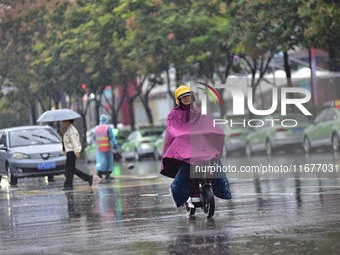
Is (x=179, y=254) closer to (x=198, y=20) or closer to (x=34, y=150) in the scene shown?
(x=34, y=150)

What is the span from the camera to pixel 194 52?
44656 millimetres

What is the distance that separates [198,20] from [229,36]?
2.04 metres

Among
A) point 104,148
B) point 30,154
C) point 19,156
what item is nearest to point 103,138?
point 104,148

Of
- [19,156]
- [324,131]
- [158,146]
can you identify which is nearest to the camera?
[19,156]

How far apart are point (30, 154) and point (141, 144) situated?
63.4 ft

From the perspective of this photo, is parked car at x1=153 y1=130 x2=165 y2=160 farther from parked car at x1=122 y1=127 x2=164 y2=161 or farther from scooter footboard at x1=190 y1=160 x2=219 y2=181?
scooter footboard at x1=190 y1=160 x2=219 y2=181

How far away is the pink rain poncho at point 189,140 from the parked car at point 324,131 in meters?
19.4

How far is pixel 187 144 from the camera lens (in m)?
14.7

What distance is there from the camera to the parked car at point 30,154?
30.0 meters

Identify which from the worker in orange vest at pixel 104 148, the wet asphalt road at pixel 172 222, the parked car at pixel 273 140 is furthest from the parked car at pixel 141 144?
the wet asphalt road at pixel 172 222

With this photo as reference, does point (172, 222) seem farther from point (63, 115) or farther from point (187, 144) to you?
point (63, 115)

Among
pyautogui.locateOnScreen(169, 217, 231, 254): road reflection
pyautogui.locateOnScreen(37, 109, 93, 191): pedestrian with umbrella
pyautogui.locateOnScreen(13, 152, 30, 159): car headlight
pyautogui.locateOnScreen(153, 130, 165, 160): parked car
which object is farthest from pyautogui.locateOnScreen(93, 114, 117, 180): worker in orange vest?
pyautogui.locateOnScreen(153, 130, 165, 160): parked car

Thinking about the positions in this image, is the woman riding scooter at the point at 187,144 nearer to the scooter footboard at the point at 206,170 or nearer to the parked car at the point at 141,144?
the scooter footboard at the point at 206,170

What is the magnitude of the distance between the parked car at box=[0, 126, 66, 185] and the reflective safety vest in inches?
40.4
